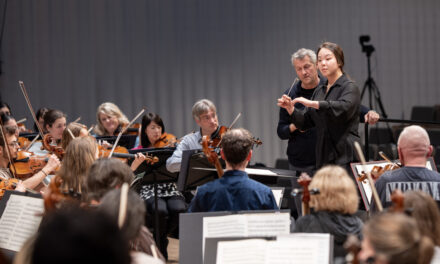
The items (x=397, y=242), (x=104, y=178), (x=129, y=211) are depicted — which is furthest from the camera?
(x=104, y=178)

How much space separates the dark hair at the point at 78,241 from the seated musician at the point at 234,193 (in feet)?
5.46

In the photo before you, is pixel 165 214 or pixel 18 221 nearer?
pixel 18 221

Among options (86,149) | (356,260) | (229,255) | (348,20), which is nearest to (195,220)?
(229,255)

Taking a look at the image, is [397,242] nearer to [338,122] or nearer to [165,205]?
[338,122]

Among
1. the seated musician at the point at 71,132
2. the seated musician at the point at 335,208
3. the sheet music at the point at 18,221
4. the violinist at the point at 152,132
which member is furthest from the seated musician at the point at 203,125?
the seated musician at the point at 335,208

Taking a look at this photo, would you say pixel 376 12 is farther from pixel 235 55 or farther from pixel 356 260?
pixel 356 260

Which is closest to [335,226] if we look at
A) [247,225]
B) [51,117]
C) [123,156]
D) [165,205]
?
[247,225]

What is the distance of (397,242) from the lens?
1428 mm

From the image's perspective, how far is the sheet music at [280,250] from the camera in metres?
2.09

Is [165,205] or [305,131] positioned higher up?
[305,131]

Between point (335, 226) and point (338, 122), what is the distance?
3.94 feet

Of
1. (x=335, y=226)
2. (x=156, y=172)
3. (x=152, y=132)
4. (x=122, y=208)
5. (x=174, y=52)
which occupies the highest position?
(x=174, y=52)

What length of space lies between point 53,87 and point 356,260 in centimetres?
672

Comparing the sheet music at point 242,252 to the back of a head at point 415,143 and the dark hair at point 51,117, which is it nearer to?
the back of a head at point 415,143
